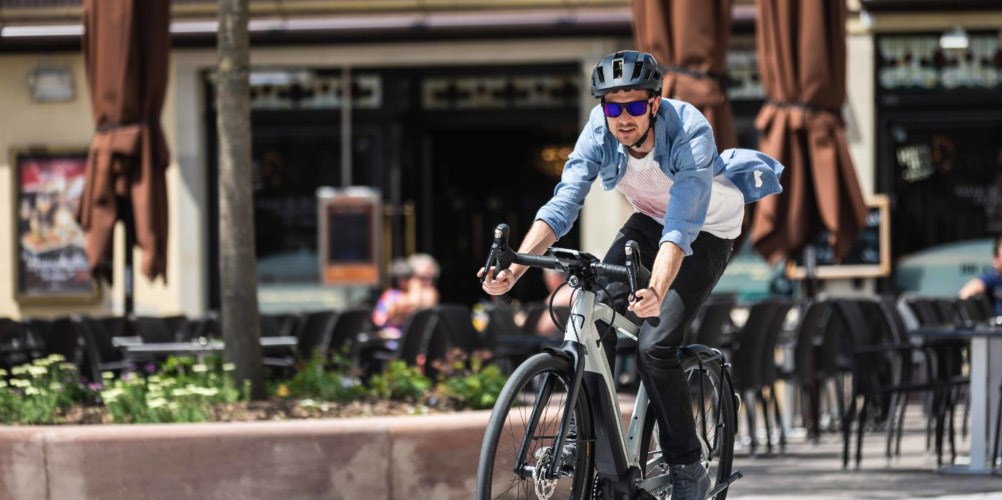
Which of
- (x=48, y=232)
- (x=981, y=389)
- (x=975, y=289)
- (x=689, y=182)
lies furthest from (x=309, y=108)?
(x=689, y=182)

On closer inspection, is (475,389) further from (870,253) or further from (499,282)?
(870,253)

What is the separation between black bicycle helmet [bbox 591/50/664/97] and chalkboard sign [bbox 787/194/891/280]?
11.7 m

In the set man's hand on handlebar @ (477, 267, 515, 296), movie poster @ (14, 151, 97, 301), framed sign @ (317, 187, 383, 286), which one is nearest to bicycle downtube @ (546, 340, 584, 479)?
man's hand on handlebar @ (477, 267, 515, 296)

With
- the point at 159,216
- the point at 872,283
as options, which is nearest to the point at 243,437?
the point at 159,216

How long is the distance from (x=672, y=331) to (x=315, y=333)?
250 inches

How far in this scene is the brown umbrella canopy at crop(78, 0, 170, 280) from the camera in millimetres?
12188

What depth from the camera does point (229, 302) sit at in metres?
7.89

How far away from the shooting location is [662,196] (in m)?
5.83

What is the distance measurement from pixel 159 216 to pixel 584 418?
290 inches

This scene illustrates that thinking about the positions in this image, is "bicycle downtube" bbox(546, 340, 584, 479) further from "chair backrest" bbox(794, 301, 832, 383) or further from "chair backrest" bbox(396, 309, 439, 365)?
"chair backrest" bbox(794, 301, 832, 383)

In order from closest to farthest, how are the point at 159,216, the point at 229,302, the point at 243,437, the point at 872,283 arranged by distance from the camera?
the point at 243,437 → the point at 229,302 → the point at 159,216 → the point at 872,283

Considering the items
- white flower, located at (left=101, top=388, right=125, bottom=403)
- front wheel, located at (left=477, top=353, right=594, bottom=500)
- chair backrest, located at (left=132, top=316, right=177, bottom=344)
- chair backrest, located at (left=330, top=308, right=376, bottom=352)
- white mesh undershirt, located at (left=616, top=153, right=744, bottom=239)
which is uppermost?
white mesh undershirt, located at (left=616, top=153, right=744, bottom=239)

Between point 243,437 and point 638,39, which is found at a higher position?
point 638,39

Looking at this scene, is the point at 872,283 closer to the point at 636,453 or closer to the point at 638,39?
the point at 638,39
